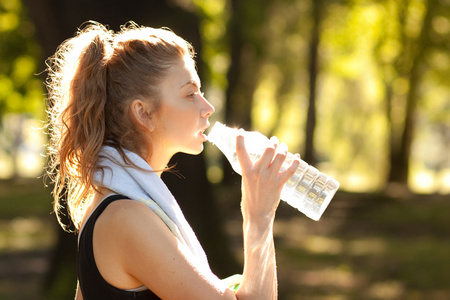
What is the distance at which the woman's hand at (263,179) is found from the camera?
7.48 ft

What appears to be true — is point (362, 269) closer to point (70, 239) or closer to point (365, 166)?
point (70, 239)

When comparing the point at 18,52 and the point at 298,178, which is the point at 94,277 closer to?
the point at 298,178

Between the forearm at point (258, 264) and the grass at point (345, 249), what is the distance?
313 inches

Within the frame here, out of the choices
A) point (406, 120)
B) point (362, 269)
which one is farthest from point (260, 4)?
point (362, 269)

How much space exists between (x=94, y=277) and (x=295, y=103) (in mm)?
39054

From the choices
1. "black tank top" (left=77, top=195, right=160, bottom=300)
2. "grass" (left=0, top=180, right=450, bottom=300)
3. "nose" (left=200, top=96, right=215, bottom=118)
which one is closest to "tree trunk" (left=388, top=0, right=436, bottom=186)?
"grass" (left=0, top=180, right=450, bottom=300)

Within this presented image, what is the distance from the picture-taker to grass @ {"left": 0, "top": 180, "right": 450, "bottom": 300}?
10922 mm

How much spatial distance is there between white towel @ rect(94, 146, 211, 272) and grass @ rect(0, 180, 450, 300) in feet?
26.4

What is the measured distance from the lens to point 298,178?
2.89 meters

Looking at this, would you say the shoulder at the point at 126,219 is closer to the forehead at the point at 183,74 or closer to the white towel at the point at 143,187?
the white towel at the point at 143,187

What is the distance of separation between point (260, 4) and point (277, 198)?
2028 centimetres

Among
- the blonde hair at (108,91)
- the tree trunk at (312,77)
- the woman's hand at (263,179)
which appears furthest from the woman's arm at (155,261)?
the tree trunk at (312,77)

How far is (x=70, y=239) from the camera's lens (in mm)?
9469

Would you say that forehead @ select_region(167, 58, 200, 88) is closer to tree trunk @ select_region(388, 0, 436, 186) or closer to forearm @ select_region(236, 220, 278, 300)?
forearm @ select_region(236, 220, 278, 300)
